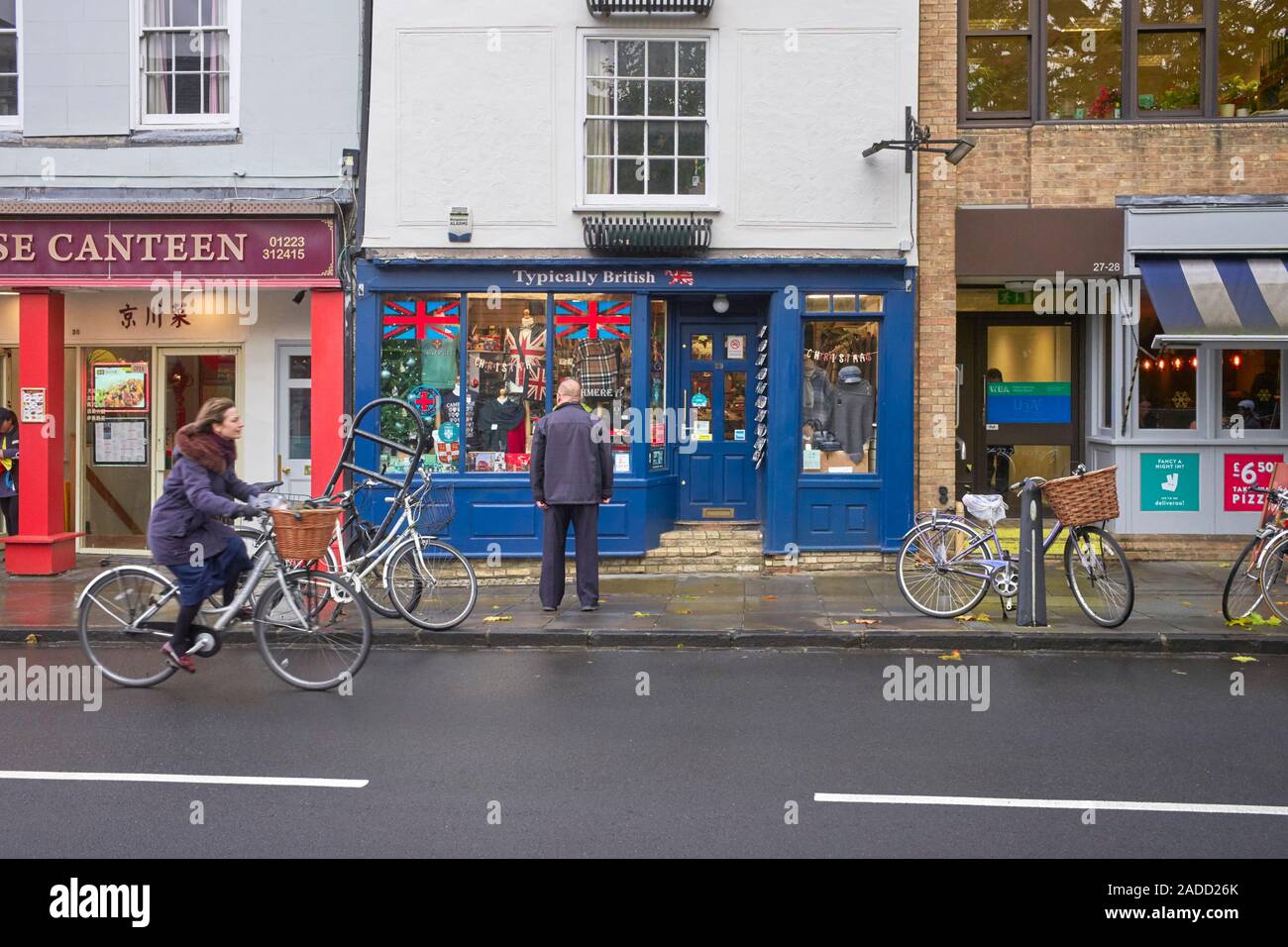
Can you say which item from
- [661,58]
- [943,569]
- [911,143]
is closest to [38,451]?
[661,58]

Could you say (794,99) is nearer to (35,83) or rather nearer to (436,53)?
(436,53)

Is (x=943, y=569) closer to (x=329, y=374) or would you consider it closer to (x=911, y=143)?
(x=911, y=143)

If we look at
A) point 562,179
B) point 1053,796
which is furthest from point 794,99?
point 1053,796

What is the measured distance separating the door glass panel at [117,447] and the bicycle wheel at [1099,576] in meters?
10.6

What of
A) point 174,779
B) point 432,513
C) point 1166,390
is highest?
point 1166,390

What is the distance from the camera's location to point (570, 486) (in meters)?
11.1

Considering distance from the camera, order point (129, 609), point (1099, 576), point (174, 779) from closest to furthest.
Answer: point (174, 779) < point (129, 609) < point (1099, 576)

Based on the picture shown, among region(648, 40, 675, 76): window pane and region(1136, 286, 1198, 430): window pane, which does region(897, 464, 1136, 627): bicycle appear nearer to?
region(1136, 286, 1198, 430): window pane

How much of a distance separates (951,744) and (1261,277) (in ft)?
27.8

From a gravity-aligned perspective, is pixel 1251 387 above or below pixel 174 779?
above

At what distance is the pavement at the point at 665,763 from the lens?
524 centimetres

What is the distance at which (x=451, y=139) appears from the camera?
13430 millimetres

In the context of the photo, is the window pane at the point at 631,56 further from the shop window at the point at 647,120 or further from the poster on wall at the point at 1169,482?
the poster on wall at the point at 1169,482

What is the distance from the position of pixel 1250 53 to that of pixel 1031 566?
23.5 feet
